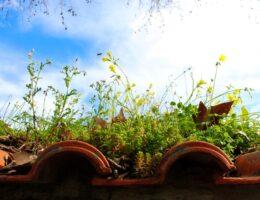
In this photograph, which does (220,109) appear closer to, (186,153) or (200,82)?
(200,82)

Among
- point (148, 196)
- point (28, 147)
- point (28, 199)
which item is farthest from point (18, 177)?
point (28, 147)

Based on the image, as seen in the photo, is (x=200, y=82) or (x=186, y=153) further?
Result: (x=200, y=82)

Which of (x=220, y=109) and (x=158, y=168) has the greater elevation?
(x=220, y=109)

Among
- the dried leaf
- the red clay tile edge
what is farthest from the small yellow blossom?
the red clay tile edge

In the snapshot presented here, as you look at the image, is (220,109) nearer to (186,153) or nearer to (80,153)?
(186,153)

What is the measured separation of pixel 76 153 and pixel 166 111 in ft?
7.53

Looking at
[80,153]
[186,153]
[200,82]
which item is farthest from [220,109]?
[80,153]

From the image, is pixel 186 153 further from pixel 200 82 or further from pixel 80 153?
pixel 200 82

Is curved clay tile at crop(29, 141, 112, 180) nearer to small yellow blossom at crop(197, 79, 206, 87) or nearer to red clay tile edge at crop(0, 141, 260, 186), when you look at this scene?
red clay tile edge at crop(0, 141, 260, 186)

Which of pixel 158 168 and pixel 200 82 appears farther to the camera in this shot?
pixel 200 82

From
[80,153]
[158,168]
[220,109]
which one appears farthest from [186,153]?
[220,109]

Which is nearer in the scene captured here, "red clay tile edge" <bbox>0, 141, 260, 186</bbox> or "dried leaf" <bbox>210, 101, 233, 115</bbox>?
"red clay tile edge" <bbox>0, 141, 260, 186</bbox>

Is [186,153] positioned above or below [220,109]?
below

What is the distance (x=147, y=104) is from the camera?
612cm
